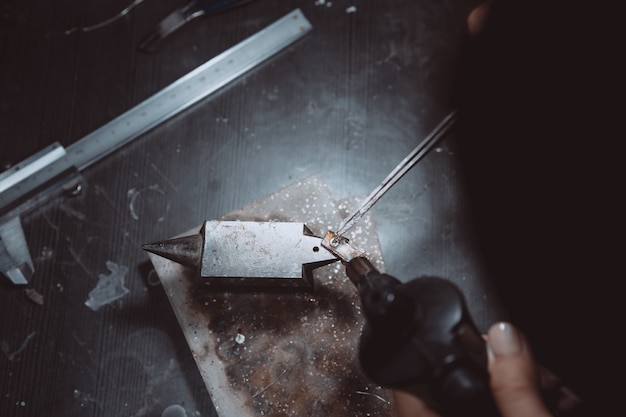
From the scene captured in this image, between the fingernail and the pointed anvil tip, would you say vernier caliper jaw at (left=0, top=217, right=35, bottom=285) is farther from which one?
the fingernail

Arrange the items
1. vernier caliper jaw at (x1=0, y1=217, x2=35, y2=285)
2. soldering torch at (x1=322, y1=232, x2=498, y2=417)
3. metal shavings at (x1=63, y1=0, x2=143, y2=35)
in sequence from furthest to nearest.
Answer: metal shavings at (x1=63, y1=0, x2=143, y2=35), vernier caliper jaw at (x1=0, y1=217, x2=35, y2=285), soldering torch at (x1=322, y1=232, x2=498, y2=417)

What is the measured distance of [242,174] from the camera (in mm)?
1258

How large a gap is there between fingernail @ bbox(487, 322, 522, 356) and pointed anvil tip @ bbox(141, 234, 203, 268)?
519 millimetres

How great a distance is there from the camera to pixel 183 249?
3.23 feet

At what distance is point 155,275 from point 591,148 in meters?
1.02

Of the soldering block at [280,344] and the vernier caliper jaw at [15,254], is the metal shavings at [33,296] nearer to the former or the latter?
the vernier caliper jaw at [15,254]

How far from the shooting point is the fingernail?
0.82 meters

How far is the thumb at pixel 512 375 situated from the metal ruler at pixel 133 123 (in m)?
0.84

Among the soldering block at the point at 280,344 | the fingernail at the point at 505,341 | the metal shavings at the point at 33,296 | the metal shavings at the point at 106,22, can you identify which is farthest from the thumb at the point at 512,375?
the metal shavings at the point at 106,22

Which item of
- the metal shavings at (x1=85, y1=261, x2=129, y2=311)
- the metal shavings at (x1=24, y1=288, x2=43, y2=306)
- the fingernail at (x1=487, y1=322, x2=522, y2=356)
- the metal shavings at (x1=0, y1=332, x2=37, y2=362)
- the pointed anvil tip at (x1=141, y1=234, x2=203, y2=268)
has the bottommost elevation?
the fingernail at (x1=487, y1=322, x2=522, y2=356)

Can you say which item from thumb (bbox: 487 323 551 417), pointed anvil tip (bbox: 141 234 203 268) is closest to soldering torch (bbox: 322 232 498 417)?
thumb (bbox: 487 323 551 417)

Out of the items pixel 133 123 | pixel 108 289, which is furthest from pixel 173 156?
pixel 108 289

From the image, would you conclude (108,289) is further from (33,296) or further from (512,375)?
(512,375)

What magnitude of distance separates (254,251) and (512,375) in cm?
47
